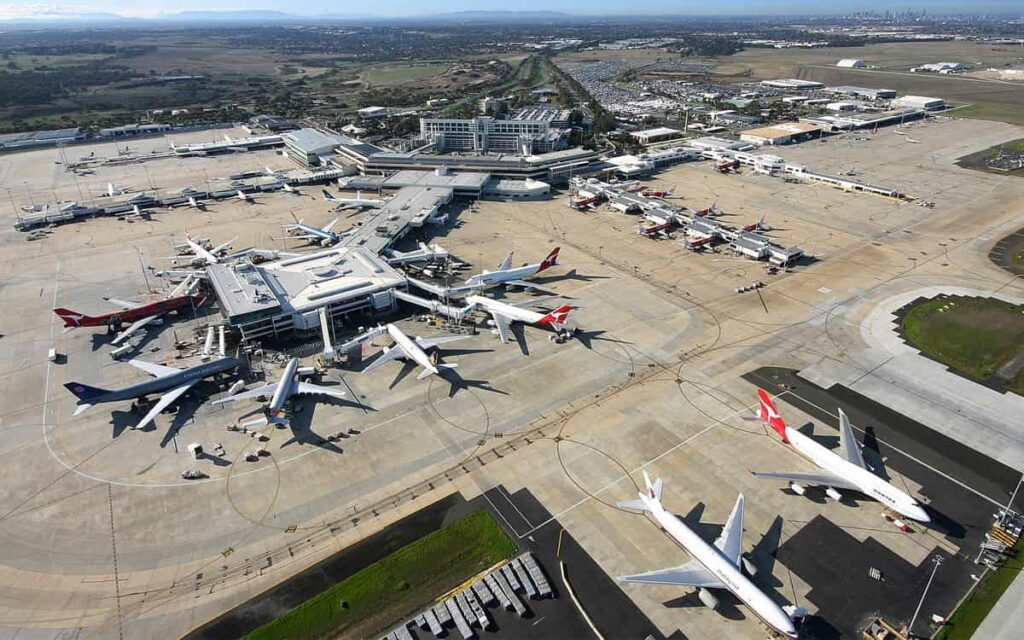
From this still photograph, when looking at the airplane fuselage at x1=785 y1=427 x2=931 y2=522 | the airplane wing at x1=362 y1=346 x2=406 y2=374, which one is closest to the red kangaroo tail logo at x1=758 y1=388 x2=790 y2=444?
the airplane fuselage at x1=785 y1=427 x2=931 y2=522

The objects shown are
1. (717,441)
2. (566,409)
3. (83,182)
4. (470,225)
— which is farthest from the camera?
(83,182)

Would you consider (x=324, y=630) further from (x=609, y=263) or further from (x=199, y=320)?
(x=609, y=263)

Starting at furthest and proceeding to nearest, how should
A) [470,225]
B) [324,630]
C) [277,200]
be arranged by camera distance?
[277,200]
[470,225]
[324,630]

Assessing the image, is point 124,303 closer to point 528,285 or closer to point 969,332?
point 528,285

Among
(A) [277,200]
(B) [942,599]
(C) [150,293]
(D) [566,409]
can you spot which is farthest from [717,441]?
(A) [277,200]

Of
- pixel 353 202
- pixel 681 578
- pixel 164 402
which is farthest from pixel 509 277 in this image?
pixel 353 202

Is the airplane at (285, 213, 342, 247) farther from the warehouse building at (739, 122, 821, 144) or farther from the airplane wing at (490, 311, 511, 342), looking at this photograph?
the warehouse building at (739, 122, 821, 144)
